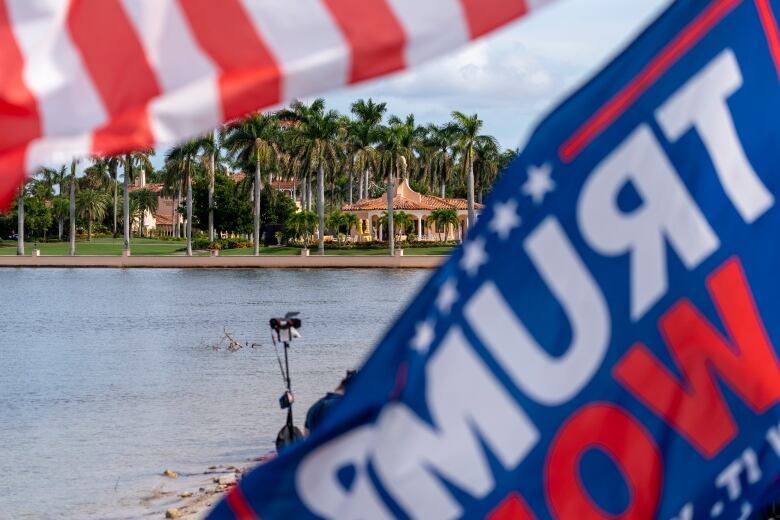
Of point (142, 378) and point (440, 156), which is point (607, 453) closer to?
point (142, 378)

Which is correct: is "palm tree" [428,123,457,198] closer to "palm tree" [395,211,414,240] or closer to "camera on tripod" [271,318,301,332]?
"palm tree" [395,211,414,240]

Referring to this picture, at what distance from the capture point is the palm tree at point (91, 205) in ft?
494

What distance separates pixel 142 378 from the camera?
39094 mm

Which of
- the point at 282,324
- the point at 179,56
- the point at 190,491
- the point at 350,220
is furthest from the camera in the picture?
the point at 350,220

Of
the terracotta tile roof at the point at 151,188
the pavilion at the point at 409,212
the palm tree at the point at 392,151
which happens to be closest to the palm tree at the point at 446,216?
the pavilion at the point at 409,212

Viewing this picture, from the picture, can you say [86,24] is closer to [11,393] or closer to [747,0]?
[747,0]

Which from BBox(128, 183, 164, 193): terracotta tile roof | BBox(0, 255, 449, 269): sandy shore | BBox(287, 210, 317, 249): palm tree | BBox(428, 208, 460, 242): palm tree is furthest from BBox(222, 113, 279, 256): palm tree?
BBox(128, 183, 164, 193): terracotta tile roof

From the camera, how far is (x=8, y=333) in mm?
56531

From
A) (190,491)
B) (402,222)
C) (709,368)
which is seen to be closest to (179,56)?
(709,368)

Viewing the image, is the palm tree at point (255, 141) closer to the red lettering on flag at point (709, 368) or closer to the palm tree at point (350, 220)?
the palm tree at point (350, 220)

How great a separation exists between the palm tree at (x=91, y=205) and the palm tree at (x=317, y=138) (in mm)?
51162

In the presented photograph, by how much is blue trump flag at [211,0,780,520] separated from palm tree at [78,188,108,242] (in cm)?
14607

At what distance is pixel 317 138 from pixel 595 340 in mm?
98065

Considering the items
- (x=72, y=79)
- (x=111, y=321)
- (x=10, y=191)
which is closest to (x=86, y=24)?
(x=72, y=79)
